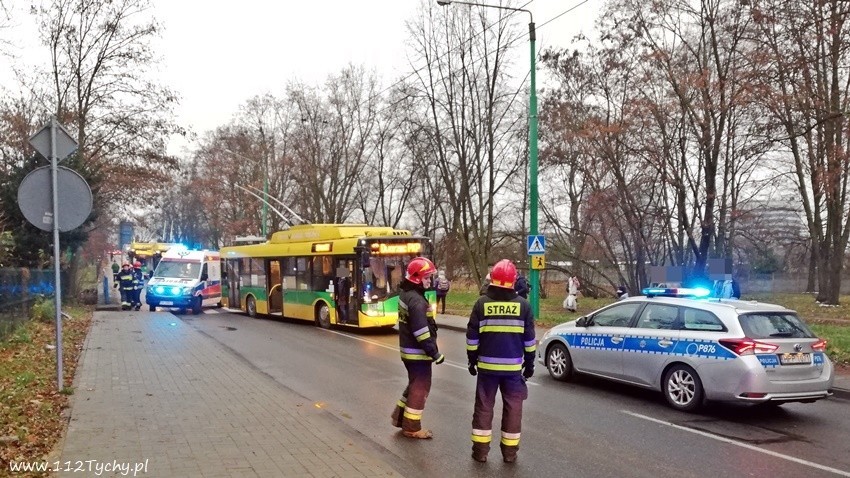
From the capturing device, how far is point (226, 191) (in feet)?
175

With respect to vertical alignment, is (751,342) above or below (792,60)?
below

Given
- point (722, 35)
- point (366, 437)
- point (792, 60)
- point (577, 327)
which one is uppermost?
point (722, 35)

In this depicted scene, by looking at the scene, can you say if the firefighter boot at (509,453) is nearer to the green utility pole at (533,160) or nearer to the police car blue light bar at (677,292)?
the police car blue light bar at (677,292)

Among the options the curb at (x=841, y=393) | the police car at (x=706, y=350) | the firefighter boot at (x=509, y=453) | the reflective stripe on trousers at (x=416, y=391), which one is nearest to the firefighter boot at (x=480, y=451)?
the firefighter boot at (x=509, y=453)

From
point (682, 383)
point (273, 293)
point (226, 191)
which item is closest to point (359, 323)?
point (273, 293)

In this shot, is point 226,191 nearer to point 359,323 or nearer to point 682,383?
point 359,323

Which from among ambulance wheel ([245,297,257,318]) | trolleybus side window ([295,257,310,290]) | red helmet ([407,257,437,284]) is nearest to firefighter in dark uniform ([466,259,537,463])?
red helmet ([407,257,437,284])

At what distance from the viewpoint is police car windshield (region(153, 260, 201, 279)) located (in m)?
26.2

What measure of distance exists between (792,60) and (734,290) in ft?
16.2

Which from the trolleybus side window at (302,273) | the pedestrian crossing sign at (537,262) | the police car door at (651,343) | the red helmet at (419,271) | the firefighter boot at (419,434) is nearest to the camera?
the red helmet at (419,271)

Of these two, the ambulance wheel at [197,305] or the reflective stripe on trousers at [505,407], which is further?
the ambulance wheel at [197,305]

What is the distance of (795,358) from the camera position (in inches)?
315

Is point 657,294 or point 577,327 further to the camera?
point 577,327

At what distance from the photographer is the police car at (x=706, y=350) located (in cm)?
789
